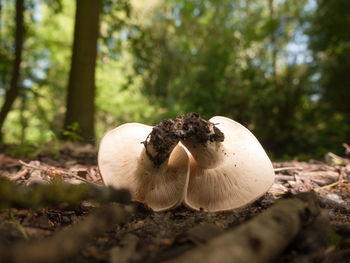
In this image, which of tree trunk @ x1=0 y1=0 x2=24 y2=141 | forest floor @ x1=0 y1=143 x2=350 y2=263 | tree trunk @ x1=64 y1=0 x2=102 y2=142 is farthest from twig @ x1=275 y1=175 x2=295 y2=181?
tree trunk @ x1=0 y1=0 x2=24 y2=141

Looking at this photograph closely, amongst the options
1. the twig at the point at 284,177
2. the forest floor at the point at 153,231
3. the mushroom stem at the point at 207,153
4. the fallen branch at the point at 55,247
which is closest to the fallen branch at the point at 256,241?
the forest floor at the point at 153,231

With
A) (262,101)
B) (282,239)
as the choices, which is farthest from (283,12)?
(282,239)

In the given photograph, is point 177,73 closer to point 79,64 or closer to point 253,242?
point 79,64

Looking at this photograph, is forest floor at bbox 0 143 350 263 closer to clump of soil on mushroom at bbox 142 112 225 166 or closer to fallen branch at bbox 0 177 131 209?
fallen branch at bbox 0 177 131 209

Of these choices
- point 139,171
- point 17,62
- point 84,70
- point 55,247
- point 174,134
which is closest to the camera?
point 55,247

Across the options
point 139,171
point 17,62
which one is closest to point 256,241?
point 139,171

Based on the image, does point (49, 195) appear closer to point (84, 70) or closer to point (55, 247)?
point (55, 247)
